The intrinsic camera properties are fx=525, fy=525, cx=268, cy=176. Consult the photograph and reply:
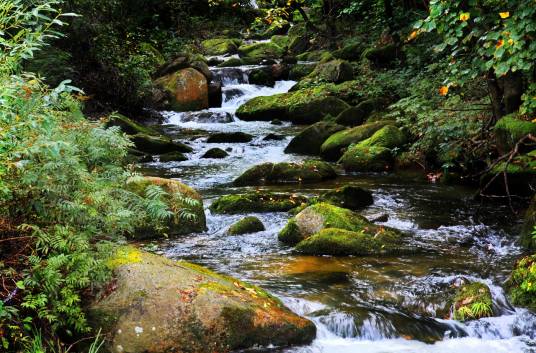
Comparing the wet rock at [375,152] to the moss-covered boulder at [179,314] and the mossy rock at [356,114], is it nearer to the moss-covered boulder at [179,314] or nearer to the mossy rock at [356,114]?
the mossy rock at [356,114]

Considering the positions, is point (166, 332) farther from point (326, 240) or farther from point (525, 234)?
point (525, 234)

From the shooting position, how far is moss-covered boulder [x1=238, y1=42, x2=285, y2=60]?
28781mm

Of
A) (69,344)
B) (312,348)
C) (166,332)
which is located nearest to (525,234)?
(312,348)

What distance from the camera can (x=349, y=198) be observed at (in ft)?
30.9

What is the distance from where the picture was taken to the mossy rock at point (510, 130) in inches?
326

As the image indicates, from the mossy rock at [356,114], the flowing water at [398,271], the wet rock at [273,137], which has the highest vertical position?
the mossy rock at [356,114]

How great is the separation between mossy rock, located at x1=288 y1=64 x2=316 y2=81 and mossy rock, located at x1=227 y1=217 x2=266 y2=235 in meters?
16.2

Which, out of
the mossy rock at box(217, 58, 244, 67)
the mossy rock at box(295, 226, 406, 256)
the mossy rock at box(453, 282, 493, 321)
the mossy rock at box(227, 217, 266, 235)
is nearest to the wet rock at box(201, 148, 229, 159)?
the mossy rock at box(227, 217, 266, 235)

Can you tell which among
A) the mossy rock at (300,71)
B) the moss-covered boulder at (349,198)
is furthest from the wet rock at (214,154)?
the mossy rock at (300,71)

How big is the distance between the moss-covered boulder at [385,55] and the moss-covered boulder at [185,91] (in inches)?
261

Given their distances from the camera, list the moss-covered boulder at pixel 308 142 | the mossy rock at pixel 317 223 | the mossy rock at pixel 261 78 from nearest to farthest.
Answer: the mossy rock at pixel 317 223
the moss-covered boulder at pixel 308 142
the mossy rock at pixel 261 78

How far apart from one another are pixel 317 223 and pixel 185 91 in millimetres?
14290

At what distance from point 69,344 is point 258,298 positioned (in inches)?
67.4

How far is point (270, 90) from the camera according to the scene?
75.9ft
